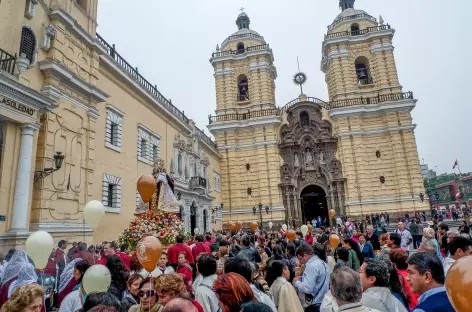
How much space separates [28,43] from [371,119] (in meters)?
26.7

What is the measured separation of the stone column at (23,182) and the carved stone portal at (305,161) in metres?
23.0

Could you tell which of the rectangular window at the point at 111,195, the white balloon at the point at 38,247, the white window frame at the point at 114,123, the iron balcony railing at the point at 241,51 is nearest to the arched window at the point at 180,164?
the white window frame at the point at 114,123

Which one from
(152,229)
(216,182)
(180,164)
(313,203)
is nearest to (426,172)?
(313,203)

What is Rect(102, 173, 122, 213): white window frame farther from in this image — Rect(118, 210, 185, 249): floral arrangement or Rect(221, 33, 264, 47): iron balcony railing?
Rect(221, 33, 264, 47): iron balcony railing

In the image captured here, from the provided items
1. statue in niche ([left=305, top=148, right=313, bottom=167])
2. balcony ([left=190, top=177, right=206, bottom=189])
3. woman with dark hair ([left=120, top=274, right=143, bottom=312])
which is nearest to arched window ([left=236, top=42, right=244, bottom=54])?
statue in niche ([left=305, top=148, right=313, bottom=167])

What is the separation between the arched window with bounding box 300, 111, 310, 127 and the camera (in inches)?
1202

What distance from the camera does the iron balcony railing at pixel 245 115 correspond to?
30609 mm

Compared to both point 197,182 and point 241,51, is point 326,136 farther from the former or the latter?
point 197,182

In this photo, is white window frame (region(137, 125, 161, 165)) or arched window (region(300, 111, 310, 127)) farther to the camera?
arched window (region(300, 111, 310, 127))

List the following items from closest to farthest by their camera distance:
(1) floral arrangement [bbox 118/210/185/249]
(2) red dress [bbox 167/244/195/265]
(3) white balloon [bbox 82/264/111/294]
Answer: (3) white balloon [bbox 82/264/111/294], (2) red dress [bbox 167/244/195/265], (1) floral arrangement [bbox 118/210/185/249]

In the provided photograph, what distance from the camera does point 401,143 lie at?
90.5 ft

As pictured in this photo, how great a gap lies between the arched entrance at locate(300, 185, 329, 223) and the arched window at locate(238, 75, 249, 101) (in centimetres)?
1128

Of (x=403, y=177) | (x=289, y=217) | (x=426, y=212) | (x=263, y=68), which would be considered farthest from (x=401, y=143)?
(x=263, y=68)

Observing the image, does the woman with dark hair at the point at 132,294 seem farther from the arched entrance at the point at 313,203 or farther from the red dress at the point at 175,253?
the arched entrance at the point at 313,203
